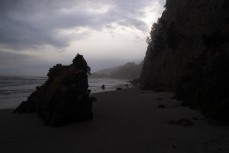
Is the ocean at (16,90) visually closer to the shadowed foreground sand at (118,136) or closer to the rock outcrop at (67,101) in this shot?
the rock outcrop at (67,101)

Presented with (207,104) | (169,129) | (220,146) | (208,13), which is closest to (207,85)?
(207,104)

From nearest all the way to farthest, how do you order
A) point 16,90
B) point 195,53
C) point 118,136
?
point 118,136 → point 195,53 → point 16,90

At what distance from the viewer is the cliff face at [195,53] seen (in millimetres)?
16073

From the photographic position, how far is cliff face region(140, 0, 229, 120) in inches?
633

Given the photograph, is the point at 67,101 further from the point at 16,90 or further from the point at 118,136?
the point at 16,90

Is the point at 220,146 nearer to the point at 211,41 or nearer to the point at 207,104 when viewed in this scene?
the point at 207,104

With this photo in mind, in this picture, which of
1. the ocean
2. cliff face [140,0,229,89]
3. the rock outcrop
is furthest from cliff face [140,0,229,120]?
the ocean

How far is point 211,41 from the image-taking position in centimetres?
1981

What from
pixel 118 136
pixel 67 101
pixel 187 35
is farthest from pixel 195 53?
pixel 118 136

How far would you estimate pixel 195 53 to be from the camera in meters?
30.0

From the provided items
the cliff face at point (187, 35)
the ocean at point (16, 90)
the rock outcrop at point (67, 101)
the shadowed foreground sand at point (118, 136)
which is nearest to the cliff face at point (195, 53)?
the cliff face at point (187, 35)

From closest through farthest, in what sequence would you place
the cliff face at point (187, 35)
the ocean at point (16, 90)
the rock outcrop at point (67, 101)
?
the rock outcrop at point (67, 101) → the cliff face at point (187, 35) → the ocean at point (16, 90)

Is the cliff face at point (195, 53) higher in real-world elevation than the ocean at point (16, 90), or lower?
higher

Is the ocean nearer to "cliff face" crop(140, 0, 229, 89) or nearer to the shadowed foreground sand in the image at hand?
the shadowed foreground sand
